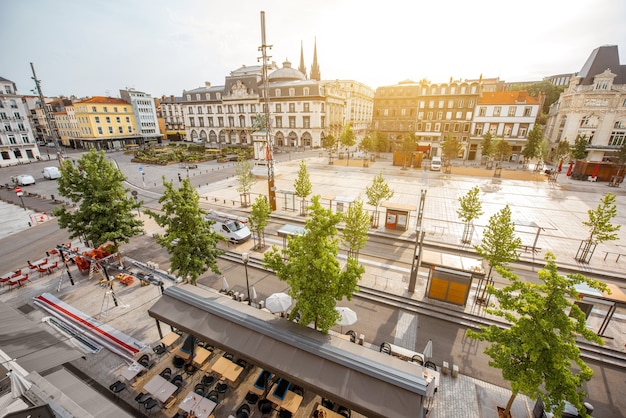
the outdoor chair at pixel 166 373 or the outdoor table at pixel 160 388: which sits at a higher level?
the outdoor table at pixel 160 388

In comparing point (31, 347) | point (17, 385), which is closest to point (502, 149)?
point (17, 385)

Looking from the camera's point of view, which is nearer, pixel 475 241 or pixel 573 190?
pixel 475 241

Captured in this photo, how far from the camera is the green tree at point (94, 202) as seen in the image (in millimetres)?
16656

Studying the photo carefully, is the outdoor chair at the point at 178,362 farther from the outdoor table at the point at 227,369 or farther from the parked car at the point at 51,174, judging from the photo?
the parked car at the point at 51,174

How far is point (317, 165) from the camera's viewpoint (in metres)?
52.5

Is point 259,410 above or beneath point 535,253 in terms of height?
beneath

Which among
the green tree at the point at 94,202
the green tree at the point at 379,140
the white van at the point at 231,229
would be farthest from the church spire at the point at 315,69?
the green tree at the point at 94,202

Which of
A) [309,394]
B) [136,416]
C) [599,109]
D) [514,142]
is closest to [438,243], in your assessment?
[309,394]

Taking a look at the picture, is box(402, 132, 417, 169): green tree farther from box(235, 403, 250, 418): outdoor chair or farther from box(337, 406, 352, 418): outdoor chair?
box(235, 403, 250, 418): outdoor chair

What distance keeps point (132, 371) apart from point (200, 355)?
264cm

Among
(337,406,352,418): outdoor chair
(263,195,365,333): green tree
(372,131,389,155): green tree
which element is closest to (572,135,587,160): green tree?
(372,131,389,155): green tree

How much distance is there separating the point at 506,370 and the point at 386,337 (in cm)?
542

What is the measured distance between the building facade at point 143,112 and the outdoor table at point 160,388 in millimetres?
92031

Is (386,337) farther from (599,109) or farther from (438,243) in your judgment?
(599,109)
